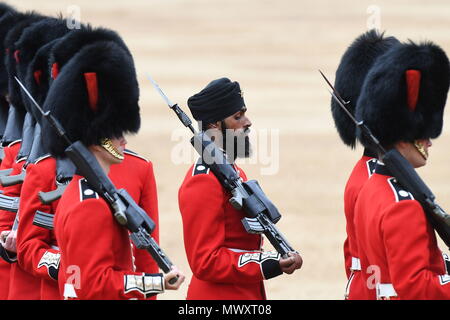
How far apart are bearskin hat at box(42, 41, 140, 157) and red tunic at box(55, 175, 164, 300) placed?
11.0 inches

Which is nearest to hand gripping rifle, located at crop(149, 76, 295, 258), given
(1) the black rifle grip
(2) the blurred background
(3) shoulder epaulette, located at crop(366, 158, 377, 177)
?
(3) shoulder epaulette, located at crop(366, 158, 377, 177)

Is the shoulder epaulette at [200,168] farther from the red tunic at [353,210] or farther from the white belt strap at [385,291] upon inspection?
the white belt strap at [385,291]

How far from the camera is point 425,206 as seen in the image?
15.7 ft

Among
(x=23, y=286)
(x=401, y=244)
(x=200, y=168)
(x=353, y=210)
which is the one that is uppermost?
(x=401, y=244)

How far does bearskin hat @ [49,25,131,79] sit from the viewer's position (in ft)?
18.9

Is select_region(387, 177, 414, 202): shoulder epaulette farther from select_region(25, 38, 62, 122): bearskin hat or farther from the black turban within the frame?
select_region(25, 38, 62, 122): bearskin hat

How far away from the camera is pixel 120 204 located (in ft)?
15.8

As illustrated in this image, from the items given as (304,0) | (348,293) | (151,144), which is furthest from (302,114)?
(348,293)

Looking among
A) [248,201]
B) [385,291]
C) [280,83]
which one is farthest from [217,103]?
[280,83]

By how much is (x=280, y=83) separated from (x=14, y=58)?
11046mm

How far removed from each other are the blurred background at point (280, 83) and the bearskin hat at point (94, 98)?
53.1 inches

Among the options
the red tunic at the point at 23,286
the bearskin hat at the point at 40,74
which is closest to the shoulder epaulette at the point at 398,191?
the red tunic at the point at 23,286

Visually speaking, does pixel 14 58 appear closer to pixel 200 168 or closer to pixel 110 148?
pixel 200 168

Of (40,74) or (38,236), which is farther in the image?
(40,74)
